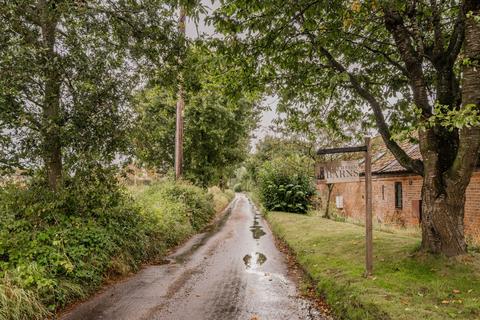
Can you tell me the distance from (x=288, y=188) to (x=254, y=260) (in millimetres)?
13197

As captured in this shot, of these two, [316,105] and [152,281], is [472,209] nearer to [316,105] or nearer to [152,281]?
[316,105]

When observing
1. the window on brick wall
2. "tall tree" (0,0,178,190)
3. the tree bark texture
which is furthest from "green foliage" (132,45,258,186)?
the tree bark texture

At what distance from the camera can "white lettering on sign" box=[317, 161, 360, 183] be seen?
257 inches

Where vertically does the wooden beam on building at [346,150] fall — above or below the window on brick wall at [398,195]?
above

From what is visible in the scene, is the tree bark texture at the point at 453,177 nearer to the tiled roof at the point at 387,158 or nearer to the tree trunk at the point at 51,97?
the tree trunk at the point at 51,97

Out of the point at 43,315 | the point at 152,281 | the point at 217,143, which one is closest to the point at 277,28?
the point at 152,281

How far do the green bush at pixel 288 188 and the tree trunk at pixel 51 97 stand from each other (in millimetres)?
16255

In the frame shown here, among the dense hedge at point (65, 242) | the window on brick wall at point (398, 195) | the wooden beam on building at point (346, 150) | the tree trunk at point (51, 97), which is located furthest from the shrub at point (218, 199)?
the wooden beam on building at point (346, 150)

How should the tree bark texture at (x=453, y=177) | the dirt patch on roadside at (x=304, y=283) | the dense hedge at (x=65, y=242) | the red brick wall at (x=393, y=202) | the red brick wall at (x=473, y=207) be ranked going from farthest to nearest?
the red brick wall at (x=393, y=202) < the red brick wall at (x=473, y=207) < the tree bark texture at (x=453, y=177) < the dirt patch on roadside at (x=304, y=283) < the dense hedge at (x=65, y=242)

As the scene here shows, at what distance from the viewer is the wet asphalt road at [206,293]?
18.4ft

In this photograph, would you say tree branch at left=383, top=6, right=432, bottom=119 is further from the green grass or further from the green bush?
the green bush

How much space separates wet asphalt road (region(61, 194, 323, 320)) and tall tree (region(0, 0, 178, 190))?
3.09 meters

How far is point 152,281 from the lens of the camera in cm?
755

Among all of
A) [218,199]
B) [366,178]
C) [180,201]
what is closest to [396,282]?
[366,178]
